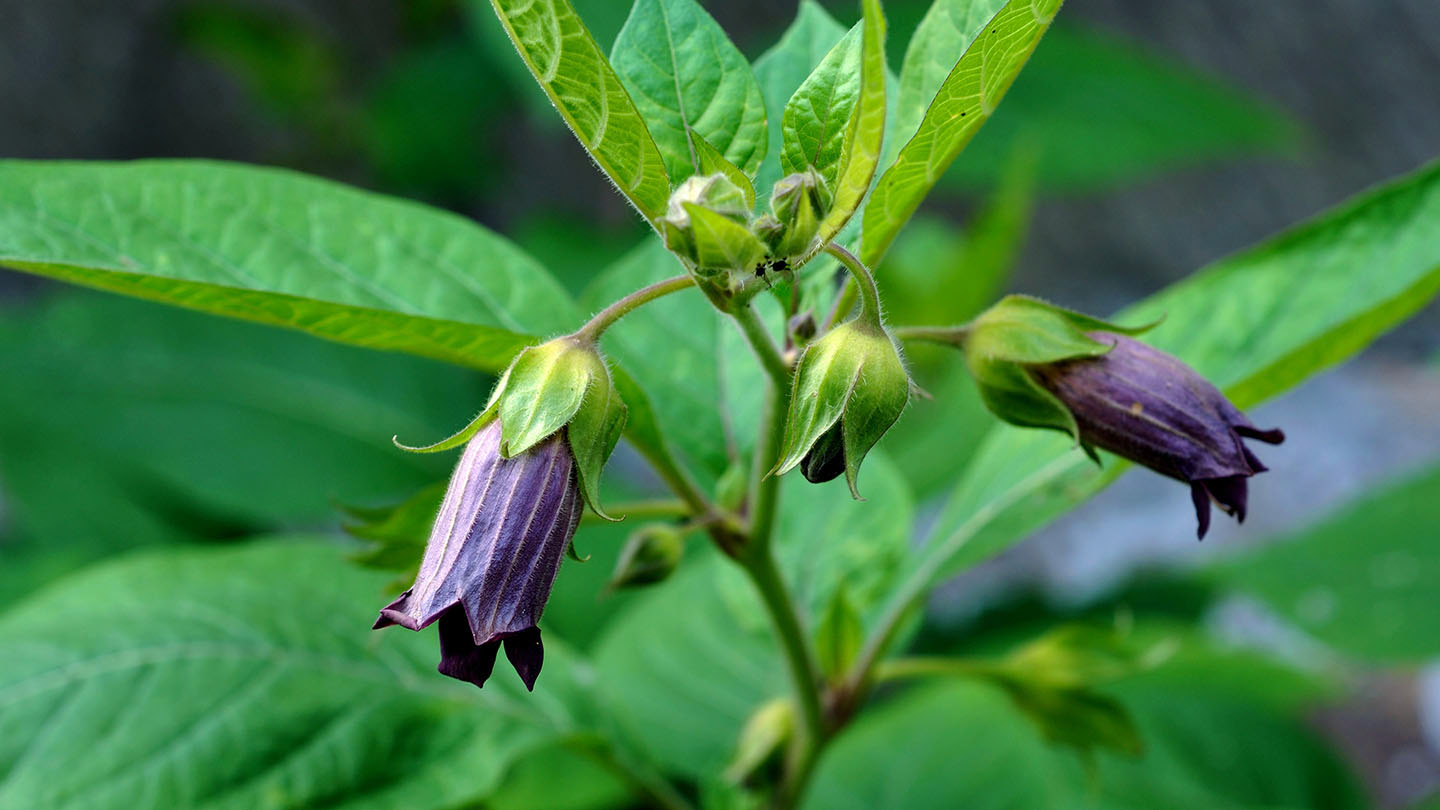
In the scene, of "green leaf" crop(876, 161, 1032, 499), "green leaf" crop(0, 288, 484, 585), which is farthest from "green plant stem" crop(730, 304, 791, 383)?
"green leaf" crop(0, 288, 484, 585)

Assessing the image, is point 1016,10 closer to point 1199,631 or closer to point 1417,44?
point 1199,631

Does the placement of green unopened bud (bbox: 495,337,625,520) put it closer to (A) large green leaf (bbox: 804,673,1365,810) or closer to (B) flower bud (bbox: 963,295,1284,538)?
(B) flower bud (bbox: 963,295,1284,538)

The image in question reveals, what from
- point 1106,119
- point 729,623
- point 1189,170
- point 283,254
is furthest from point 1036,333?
point 1189,170

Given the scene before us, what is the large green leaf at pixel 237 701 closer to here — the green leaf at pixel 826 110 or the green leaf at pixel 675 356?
the green leaf at pixel 675 356

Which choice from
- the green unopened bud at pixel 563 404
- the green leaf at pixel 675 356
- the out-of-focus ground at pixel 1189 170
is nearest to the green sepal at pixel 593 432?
the green unopened bud at pixel 563 404

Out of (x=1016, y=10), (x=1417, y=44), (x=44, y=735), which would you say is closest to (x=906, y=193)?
(x=1016, y=10)

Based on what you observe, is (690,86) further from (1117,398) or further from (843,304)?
(1117,398)
